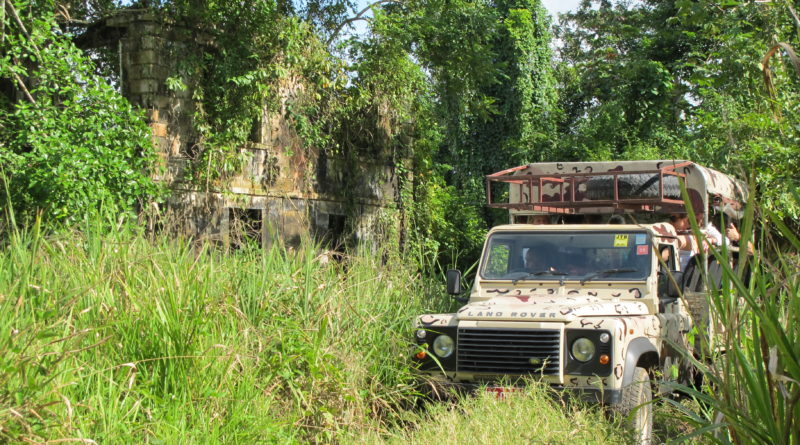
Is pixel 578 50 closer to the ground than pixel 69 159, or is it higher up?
higher up

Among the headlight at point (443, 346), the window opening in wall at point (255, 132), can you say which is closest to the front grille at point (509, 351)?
the headlight at point (443, 346)

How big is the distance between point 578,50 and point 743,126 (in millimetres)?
18497

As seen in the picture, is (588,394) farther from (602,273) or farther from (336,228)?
(336,228)

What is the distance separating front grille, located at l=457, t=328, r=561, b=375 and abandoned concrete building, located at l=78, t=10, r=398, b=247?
5.31 m

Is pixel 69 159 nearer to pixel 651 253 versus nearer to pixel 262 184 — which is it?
pixel 262 184

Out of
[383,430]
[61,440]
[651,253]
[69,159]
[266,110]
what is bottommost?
[383,430]

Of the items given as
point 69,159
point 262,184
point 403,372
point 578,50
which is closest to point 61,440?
point 403,372

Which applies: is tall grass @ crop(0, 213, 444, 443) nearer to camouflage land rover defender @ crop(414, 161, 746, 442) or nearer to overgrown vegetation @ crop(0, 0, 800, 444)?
overgrown vegetation @ crop(0, 0, 800, 444)

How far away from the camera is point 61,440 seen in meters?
3.79

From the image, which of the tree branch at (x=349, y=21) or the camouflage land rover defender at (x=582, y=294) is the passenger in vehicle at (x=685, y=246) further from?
the tree branch at (x=349, y=21)

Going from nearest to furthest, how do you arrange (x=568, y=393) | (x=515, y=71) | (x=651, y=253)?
(x=568, y=393) < (x=651, y=253) < (x=515, y=71)

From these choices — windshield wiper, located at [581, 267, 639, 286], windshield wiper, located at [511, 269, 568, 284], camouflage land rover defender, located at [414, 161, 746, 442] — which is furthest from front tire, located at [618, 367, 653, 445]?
windshield wiper, located at [511, 269, 568, 284]

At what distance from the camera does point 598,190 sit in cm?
842

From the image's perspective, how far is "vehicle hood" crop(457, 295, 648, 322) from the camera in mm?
6125
